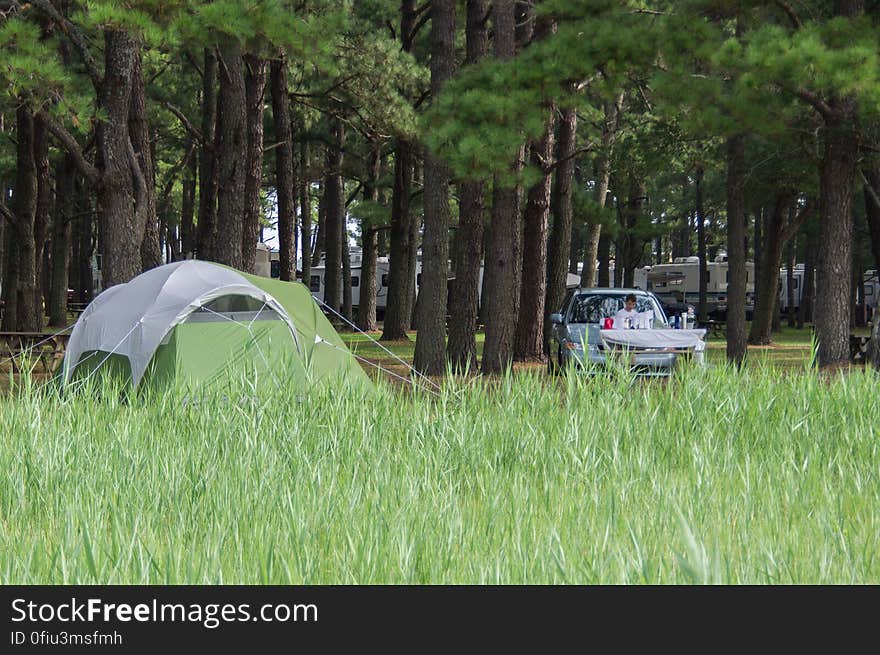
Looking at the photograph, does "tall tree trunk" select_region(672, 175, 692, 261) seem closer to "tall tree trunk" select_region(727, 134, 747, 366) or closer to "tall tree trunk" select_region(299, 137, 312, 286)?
"tall tree trunk" select_region(299, 137, 312, 286)

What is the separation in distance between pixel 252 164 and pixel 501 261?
4808 millimetres

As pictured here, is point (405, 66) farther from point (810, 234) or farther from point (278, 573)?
point (810, 234)

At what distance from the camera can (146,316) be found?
8.31 metres

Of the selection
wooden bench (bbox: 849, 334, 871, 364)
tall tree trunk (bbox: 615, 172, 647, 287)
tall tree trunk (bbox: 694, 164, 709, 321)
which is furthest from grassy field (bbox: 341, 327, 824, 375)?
tall tree trunk (bbox: 615, 172, 647, 287)

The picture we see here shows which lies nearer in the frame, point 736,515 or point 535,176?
point 736,515

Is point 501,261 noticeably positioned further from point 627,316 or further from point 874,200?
point 874,200

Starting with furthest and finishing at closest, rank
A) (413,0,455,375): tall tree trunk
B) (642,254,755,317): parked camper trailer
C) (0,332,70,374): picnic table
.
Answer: (642,254,755,317): parked camper trailer, (413,0,455,375): tall tree trunk, (0,332,70,374): picnic table

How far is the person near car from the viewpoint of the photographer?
→ 12344mm

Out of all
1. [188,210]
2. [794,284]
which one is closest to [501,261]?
[188,210]

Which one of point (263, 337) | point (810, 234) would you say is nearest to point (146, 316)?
point (263, 337)

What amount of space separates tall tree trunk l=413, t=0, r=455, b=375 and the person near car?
2131 millimetres

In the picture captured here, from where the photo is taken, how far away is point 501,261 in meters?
12.2

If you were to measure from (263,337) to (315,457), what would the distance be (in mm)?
3637

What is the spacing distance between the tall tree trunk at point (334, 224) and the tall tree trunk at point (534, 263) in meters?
7.25
